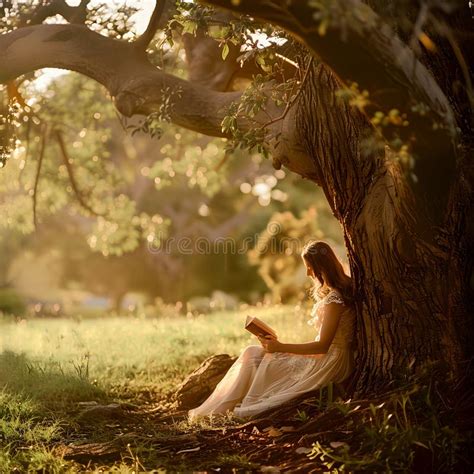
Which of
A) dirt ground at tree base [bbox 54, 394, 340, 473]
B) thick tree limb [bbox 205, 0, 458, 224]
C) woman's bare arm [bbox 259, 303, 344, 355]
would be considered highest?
thick tree limb [bbox 205, 0, 458, 224]

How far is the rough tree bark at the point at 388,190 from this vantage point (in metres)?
4.34

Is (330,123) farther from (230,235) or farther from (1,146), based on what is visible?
(230,235)

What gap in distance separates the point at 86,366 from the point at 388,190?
5.26 metres

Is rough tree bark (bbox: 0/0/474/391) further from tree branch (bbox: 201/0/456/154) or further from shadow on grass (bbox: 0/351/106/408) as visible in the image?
shadow on grass (bbox: 0/351/106/408)

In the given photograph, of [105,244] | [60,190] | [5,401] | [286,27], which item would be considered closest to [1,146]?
[5,401]

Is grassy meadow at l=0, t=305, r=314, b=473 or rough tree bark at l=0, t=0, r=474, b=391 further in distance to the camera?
grassy meadow at l=0, t=305, r=314, b=473

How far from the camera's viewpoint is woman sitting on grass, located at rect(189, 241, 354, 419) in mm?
6777

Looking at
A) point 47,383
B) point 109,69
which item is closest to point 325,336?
point 47,383

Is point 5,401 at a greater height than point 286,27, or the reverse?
point 286,27

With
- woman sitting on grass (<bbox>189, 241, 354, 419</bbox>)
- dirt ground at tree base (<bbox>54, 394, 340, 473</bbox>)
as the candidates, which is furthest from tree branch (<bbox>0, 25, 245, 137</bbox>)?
dirt ground at tree base (<bbox>54, 394, 340, 473</bbox>)

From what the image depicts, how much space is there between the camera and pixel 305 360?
7168 millimetres

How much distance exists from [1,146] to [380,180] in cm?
442

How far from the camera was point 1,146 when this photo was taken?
8.36 meters

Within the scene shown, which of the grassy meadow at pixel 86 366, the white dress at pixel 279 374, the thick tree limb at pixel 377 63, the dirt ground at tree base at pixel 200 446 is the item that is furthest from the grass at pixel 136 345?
the thick tree limb at pixel 377 63
